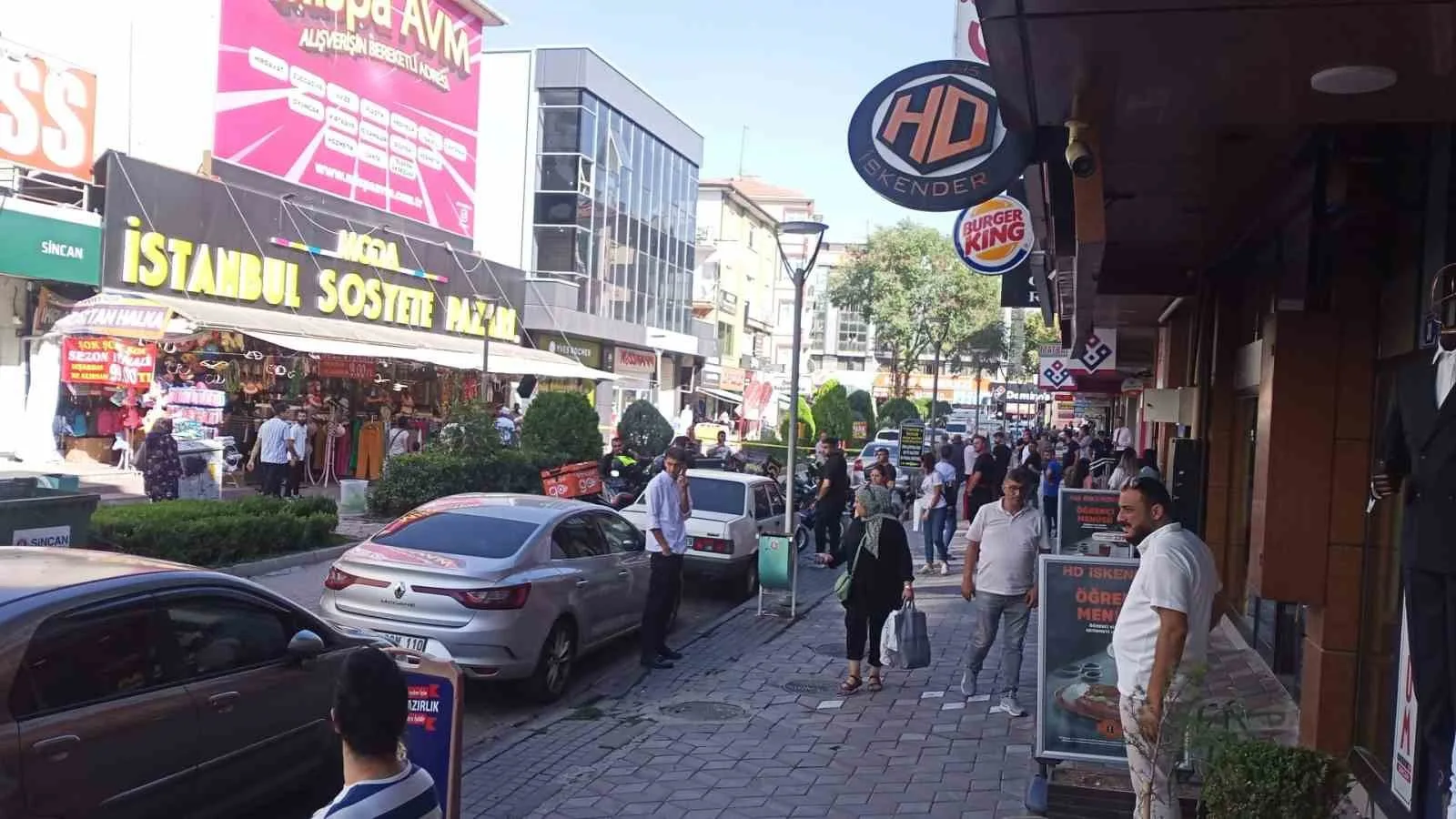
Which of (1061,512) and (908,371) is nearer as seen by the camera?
(1061,512)

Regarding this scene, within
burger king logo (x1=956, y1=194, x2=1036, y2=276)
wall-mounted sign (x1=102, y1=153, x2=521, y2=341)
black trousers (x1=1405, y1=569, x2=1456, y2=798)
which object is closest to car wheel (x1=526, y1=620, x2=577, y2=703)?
burger king logo (x1=956, y1=194, x2=1036, y2=276)

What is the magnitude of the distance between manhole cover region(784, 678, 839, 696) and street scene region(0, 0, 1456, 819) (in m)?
0.05

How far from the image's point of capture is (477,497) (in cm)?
954

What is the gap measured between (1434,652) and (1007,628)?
5.04 metres

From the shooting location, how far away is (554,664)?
8.78 m

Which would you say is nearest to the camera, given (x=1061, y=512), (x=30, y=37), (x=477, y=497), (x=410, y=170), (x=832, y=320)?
(x=477, y=497)

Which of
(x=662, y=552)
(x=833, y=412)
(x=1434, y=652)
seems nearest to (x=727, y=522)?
(x=662, y=552)

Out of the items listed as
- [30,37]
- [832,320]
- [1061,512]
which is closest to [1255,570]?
[1061,512]

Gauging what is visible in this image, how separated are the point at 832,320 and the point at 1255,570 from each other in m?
82.6

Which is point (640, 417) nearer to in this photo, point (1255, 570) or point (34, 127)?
point (34, 127)

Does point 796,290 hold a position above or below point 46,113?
below

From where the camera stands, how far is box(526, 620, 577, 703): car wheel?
856 centimetres

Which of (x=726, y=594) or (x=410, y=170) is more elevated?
(x=410, y=170)

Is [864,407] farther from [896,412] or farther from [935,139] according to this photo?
[935,139]
